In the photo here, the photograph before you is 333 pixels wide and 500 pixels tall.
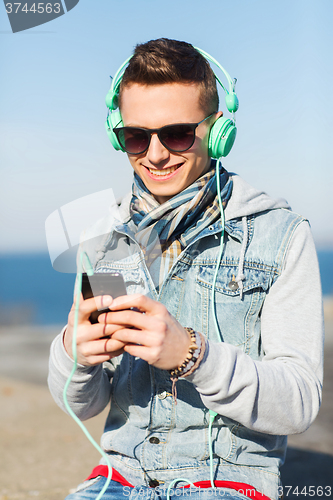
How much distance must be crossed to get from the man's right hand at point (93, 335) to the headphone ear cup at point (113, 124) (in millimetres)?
733

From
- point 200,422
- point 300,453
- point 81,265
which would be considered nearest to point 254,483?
point 200,422

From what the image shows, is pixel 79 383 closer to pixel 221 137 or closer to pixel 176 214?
pixel 176 214

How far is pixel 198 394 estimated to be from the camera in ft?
5.48

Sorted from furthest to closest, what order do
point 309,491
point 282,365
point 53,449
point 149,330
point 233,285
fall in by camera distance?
point 53,449
point 309,491
point 233,285
point 282,365
point 149,330

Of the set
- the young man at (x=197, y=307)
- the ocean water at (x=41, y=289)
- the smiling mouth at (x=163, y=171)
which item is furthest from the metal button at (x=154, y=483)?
the smiling mouth at (x=163, y=171)

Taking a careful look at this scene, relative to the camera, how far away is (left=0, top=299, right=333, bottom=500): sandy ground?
287 centimetres

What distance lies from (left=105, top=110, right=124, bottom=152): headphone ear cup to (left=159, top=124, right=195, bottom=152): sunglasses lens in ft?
0.72

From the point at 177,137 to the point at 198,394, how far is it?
0.97m

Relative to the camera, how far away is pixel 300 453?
320cm

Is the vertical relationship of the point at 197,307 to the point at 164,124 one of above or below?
below

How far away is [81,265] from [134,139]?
656mm

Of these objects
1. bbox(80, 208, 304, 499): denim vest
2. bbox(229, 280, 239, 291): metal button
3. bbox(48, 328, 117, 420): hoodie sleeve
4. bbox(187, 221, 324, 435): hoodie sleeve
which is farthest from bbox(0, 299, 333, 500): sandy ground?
bbox(187, 221, 324, 435): hoodie sleeve

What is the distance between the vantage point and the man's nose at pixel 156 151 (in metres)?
1.62

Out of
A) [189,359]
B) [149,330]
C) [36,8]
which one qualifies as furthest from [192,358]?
[36,8]
